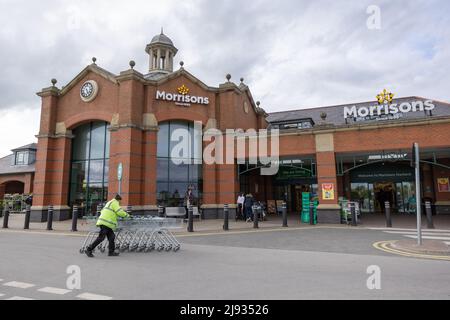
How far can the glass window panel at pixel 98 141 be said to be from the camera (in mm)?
20656

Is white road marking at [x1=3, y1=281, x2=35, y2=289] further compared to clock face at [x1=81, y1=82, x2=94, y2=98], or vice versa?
→ clock face at [x1=81, y1=82, x2=94, y2=98]

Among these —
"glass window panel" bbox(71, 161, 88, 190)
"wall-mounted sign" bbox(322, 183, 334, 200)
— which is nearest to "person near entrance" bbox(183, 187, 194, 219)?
"glass window panel" bbox(71, 161, 88, 190)

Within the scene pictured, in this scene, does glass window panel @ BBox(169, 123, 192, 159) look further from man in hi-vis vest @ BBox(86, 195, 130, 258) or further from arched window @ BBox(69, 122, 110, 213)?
man in hi-vis vest @ BBox(86, 195, 130, 258)

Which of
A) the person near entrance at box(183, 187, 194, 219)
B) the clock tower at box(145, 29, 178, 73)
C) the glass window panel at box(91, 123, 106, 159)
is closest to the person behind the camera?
the person near entrance at box(183, 187, 194, 219)

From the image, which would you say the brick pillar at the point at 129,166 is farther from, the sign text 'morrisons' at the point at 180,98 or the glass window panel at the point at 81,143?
the glass window panel at the point at 81,143

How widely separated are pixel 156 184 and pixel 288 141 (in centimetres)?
843

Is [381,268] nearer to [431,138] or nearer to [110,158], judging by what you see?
[431,138]

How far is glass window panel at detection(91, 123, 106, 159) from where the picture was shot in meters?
20.7

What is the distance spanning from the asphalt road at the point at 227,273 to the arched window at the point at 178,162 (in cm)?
997

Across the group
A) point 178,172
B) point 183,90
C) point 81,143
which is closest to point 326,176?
point 178,172

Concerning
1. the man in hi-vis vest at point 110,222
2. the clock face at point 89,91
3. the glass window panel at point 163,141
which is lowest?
the man in hi-vis vest at point 110,222

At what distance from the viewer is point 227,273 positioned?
247 inches

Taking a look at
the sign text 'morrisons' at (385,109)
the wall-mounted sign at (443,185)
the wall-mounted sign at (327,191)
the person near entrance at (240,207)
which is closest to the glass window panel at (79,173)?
the person near entrance at (240,207)
